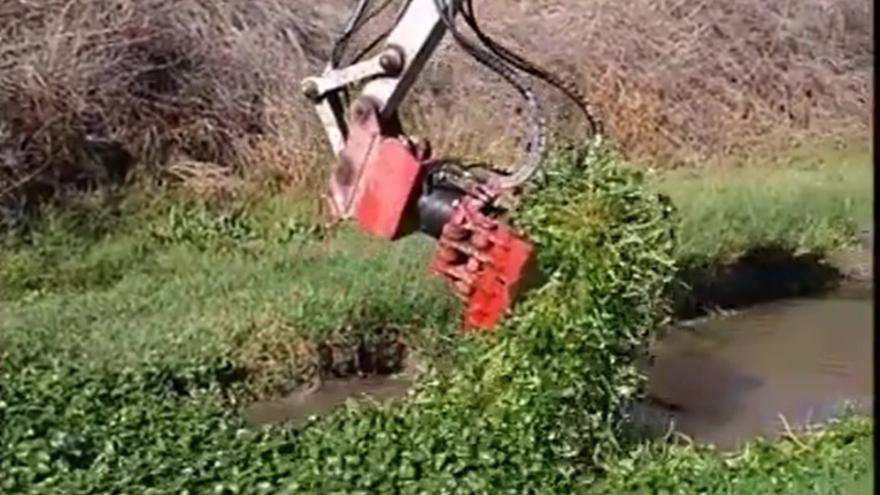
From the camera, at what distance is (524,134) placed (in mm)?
12867

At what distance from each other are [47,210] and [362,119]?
4.29m

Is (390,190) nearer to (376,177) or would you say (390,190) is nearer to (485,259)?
(376,177)

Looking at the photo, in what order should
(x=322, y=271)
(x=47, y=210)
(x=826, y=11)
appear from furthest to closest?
(x=826, y=11)
(x=47, y=210)
(x=322, y=271)

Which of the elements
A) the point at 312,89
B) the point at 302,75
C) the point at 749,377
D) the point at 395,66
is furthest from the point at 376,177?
the point at 302,75

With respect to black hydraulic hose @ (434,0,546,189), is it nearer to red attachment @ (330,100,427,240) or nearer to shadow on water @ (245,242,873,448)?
red attachment @ (330,100,427,240)

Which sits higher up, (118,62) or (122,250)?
(118,62)

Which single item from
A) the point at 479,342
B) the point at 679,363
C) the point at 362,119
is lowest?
the point at 679,363

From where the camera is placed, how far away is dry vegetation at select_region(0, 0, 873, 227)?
435 inches

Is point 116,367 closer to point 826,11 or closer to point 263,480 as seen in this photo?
point 263,480

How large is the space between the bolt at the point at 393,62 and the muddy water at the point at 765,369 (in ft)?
7.48

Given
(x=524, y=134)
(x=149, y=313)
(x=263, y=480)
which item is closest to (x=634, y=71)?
(x=524, y=134)

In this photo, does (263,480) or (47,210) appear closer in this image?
(263,480)

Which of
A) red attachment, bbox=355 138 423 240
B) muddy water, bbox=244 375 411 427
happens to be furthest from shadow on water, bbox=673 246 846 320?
red attachment, bbox=355 138 423 240

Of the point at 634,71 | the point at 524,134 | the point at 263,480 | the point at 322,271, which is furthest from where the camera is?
the point at 634,71
